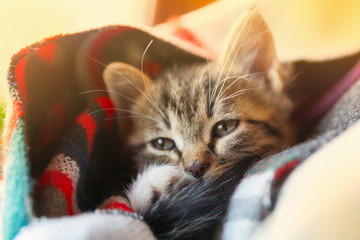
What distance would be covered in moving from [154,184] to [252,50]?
46cm

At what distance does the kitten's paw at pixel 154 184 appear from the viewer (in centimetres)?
62

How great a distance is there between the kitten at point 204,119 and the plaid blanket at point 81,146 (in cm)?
5

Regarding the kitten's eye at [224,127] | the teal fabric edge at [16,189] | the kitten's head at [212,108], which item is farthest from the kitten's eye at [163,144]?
the teal fabric edge at [16,189]

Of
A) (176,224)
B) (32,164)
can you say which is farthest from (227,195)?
(32,164)

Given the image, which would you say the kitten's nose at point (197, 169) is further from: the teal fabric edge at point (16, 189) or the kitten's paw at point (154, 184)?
the teal fabric edge at point (16, 189)

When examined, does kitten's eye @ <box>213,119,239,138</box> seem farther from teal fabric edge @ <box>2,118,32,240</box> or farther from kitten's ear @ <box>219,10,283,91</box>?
teal fabric edge @ <box>2,118,32,240</box>

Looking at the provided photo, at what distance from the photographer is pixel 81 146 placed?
25.5 inches

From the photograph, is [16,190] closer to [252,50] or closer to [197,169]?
[197,169]

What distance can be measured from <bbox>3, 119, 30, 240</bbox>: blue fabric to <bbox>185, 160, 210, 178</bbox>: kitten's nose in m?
0.31

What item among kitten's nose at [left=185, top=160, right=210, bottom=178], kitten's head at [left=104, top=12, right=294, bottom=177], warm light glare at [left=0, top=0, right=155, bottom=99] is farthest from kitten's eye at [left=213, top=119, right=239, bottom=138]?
warm light glare at [left=0, top=0, right=155, bottom=99]

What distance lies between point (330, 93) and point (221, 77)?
1.08ft

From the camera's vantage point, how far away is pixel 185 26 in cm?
109

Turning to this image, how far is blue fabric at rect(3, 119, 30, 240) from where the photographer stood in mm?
512

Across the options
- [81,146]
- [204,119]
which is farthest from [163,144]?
[81,146]
